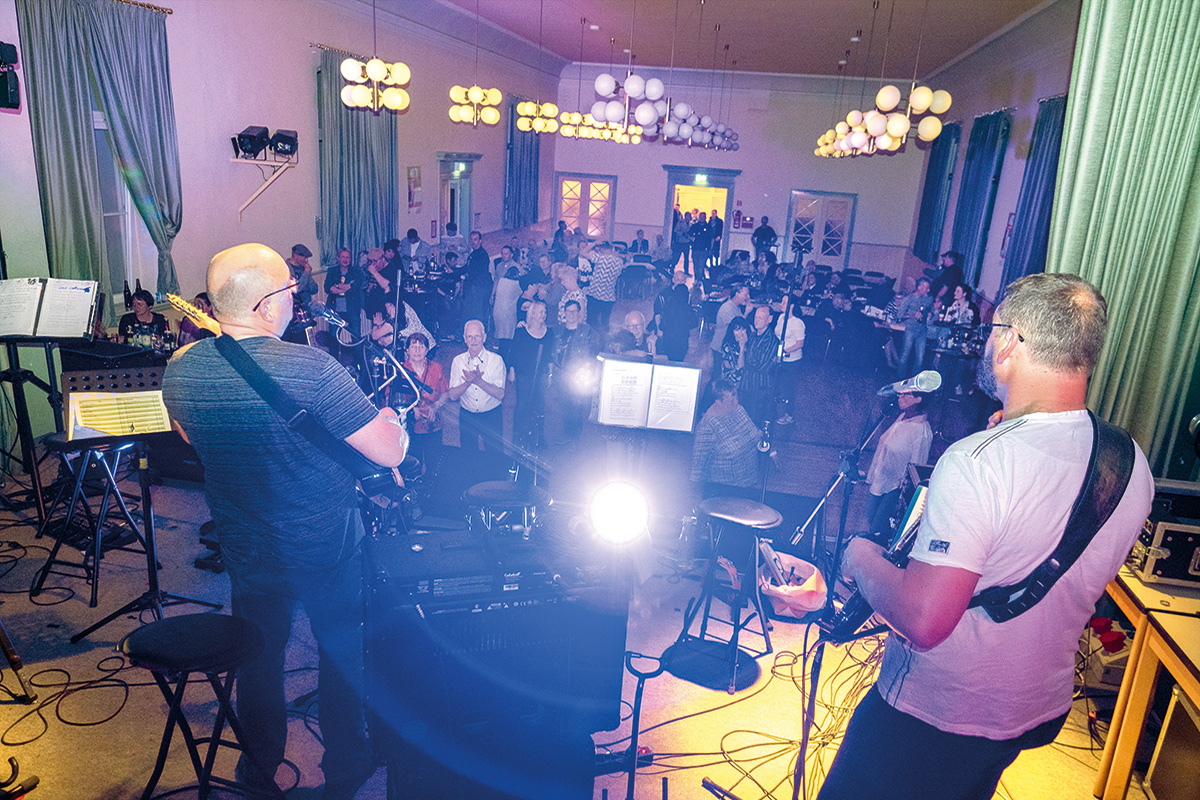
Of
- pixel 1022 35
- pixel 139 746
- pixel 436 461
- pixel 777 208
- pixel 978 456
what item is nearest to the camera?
pixel 978 456

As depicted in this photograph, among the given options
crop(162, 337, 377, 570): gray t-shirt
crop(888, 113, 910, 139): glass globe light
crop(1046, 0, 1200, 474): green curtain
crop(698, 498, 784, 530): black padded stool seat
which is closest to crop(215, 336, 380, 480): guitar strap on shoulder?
crop(162, 337, 377, 570): gray t-shirt

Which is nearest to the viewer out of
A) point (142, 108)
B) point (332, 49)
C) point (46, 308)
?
point (46, 308)

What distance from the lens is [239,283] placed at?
2213mm

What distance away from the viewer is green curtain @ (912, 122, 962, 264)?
525 inches

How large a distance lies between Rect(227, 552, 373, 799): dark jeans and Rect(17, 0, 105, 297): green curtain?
4.87 m

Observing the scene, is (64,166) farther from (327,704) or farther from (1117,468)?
(1117,468)

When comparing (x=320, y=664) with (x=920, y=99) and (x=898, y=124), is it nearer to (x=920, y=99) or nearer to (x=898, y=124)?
(x=920, y=99)

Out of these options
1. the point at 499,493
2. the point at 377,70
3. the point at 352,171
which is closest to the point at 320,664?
the point at 499,493

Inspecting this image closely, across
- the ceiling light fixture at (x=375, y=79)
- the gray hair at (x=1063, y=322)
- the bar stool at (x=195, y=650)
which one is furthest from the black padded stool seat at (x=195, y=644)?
the ceiling light fixture at (x=375, y=79)

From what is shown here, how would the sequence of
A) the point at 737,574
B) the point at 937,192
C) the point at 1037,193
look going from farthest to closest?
the point at 937,192 → the point at 1037,193 → the point at 737,574

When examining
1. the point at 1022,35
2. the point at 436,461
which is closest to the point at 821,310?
the point at 1022,35

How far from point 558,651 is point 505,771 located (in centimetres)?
40

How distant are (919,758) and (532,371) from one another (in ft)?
15.3

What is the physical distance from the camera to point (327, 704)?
2.62 meters
